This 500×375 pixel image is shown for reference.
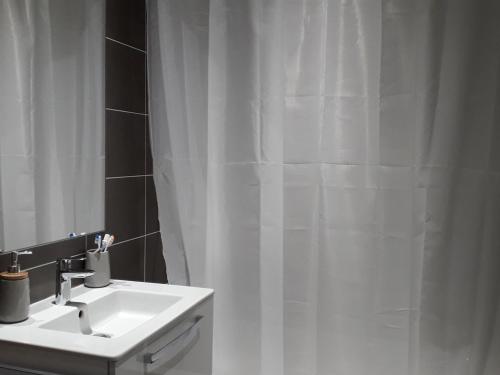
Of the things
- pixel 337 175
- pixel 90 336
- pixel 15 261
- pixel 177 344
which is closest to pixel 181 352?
pixel 177 344

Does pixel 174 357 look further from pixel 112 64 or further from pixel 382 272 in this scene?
Answer: pixel 112 64

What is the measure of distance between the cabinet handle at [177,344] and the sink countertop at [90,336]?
6 centimetres

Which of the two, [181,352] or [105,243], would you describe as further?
[105,243]

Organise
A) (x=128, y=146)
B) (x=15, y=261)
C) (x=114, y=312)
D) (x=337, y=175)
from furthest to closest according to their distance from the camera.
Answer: (x=128, y=146)
(x=337, y=175)
(x=114, y=312)
(x=15, y=261)

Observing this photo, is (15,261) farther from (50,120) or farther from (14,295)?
(50,120)

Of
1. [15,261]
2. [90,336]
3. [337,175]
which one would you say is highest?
[337,175]

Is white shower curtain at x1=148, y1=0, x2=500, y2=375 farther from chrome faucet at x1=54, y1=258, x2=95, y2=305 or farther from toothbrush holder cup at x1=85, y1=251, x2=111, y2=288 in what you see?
chrome faucet at x1=54, y1=258, x2=95, y2=305

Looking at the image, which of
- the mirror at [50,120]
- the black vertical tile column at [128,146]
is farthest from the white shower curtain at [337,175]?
the mirror at [50,120]

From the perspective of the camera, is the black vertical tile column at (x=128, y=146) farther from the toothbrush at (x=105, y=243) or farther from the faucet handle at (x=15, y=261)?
the faucet handle at (x=15, y=261)

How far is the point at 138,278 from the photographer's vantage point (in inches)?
80.7

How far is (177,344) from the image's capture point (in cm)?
141

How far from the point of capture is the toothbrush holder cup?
5.42 ft

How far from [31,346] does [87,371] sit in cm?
17

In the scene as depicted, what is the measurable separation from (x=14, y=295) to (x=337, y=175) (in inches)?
44.2
